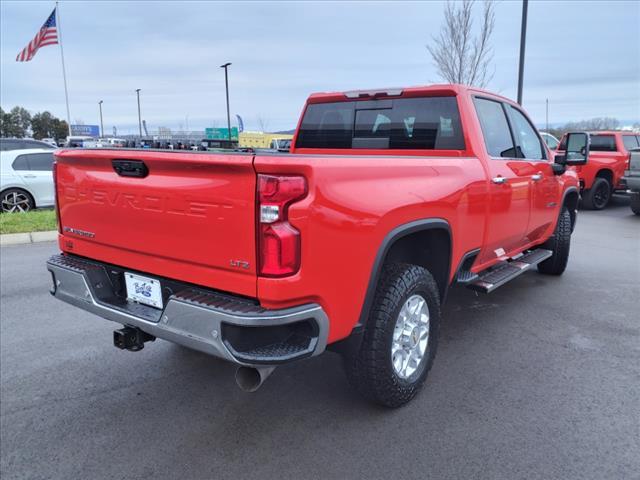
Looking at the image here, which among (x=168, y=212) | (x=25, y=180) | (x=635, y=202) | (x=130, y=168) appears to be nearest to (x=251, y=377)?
(x=168, y=212)

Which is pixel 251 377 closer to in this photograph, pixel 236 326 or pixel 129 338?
pixel 236 326

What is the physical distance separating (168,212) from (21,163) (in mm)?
9734

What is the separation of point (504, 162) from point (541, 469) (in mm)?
2430

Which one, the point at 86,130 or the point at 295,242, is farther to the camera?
the point at 86,130

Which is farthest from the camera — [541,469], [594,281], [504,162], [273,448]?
[594,281]

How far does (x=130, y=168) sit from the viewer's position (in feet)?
8.74

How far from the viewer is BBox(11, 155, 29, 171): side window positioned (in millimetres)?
10398

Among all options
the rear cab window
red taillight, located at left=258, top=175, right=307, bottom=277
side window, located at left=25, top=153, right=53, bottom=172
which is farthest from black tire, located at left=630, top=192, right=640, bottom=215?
side window, located at left=25, top=153, right=53, bottom=172

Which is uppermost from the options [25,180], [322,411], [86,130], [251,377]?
[86,130]

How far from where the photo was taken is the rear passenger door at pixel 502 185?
3.97 m

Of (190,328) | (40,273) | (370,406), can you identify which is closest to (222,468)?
(190,328)

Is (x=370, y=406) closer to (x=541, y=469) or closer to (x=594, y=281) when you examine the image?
(x=541, y=469)

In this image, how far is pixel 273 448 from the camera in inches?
108

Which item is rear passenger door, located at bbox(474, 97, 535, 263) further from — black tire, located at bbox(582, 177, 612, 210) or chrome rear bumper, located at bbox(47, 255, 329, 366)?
black tire, located at bbox(582, 177, 612, 210)
